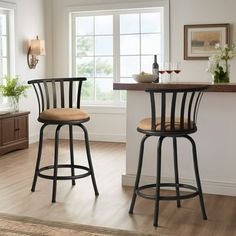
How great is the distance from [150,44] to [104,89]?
1032mm

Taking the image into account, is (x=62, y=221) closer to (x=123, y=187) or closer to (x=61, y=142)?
(x=123, y=187)

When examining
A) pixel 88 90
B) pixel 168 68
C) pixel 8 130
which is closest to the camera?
pixel 168 68

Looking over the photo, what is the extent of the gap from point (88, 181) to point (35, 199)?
2.50ft

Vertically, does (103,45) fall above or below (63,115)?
above

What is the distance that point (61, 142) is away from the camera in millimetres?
7227

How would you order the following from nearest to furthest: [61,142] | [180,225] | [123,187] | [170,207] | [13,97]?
[180,225] < [170,207] < [123,187] < [13,97] < [61,142]

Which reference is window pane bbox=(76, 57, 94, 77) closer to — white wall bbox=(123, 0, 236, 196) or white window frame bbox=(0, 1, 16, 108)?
white window frame bbox=(0, 1, 16, 108)

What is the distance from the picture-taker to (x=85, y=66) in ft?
24.7

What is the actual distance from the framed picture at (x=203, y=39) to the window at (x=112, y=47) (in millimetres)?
419

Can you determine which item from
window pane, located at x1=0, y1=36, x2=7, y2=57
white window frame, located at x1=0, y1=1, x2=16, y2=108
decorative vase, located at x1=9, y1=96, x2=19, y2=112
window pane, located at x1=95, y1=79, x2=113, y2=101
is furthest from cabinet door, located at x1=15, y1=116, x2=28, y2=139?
window pane, located at x1=95, y1=79, x2=113, y2=101

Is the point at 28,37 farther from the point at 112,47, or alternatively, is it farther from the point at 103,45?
the point at 112,47

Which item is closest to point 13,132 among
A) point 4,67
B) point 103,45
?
point 4,67

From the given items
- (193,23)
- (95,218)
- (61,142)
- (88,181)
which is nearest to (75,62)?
(61,142)

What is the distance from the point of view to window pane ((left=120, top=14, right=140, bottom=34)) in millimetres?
7180
